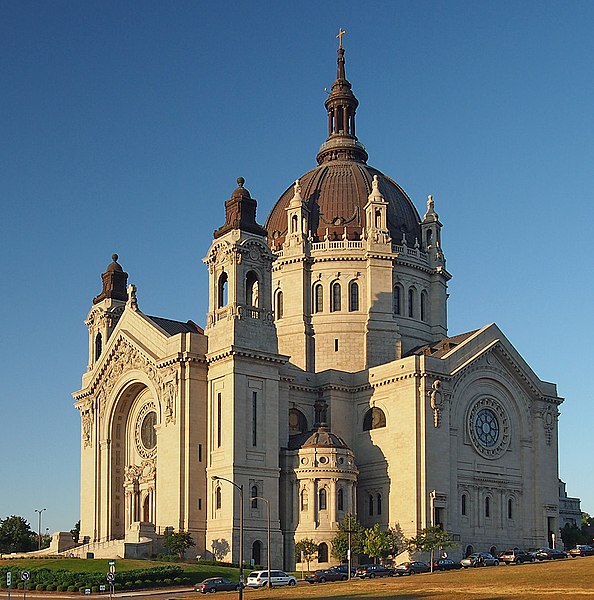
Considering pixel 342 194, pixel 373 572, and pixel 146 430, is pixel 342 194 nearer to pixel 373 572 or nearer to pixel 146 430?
pixel 146 430

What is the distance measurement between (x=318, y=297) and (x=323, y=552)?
30.3 metres

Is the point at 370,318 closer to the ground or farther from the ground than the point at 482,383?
farther from the ground

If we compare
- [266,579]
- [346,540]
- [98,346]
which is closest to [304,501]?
[346,540]

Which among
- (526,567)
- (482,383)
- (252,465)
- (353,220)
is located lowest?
(526,567)

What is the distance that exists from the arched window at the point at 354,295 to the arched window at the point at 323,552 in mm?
28372

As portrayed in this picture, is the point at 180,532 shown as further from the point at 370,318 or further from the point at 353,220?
the point at 353,220

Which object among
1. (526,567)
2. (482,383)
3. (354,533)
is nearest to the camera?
(526,567)

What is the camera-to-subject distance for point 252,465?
94.6 metres

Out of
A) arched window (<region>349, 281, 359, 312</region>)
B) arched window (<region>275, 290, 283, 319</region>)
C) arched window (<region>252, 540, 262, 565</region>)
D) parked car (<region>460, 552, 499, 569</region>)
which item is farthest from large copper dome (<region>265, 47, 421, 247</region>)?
parked car (<region>460, 552, 499, 569</region>)

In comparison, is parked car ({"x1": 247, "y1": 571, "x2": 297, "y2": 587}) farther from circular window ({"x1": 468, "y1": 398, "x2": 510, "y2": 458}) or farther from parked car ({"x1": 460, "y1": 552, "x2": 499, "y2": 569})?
circular window ({"x1": 468, "y1": 398, "x2": 510, "y2": 458})

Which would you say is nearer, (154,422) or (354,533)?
(354,533)

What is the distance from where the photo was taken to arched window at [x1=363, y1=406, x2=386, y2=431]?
10431 cm

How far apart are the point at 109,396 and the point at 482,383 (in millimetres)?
35945

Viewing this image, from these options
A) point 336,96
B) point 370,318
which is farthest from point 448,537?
point 336,96
